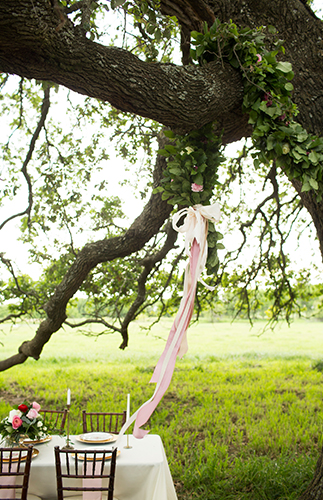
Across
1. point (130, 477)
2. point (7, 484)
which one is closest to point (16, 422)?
point (7, 484)

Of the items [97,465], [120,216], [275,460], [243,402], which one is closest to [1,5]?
[97,465]

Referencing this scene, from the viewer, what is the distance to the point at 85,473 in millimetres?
2221

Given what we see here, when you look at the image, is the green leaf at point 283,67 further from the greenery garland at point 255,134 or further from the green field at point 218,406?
the green field at point 218,406

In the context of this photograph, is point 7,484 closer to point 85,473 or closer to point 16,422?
point 16,422

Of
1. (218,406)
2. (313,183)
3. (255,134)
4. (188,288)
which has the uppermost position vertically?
(255,134)

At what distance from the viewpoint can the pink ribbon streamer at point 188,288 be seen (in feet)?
5.97

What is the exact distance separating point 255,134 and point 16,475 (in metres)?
2.29

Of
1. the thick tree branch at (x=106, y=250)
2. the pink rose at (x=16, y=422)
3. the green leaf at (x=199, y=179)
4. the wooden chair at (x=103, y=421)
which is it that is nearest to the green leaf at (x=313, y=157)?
the green leaf at (x=199, y=179)

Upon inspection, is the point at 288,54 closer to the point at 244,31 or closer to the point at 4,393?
the point at 244,31

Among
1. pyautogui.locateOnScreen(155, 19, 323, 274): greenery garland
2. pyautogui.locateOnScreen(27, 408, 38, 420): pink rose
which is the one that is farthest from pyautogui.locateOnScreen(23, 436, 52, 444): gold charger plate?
pyautogui.locateOnScreen(155, 19, 323, 274): greenery garland

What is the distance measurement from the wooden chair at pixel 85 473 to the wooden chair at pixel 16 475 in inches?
6.6

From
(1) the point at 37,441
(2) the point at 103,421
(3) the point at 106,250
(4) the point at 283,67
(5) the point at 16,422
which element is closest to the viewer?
(4) the point at 283,67

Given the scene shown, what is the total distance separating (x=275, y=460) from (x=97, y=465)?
2026 mm

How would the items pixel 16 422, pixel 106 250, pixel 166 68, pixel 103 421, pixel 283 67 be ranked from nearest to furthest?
pixel 166 68, pixel 283 67, pixel 16 422, pixel 103 421, pixel 106 250
